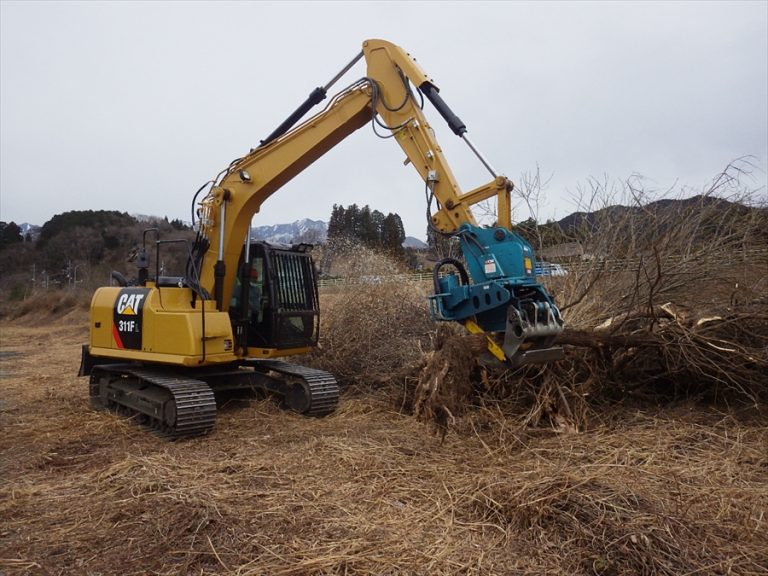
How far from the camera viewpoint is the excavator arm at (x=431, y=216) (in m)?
4.50

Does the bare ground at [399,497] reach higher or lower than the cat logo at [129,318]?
lower

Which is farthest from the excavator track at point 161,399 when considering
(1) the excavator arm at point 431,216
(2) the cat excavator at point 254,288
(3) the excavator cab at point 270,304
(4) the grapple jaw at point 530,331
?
(4) the grapple jaw at point 530,331

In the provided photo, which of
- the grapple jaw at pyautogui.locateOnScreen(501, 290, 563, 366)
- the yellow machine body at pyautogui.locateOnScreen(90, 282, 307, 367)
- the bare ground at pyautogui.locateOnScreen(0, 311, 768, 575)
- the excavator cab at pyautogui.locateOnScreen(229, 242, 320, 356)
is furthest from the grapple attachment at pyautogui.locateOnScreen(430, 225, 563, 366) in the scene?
the yellow machine body at pyautogui.locateOnScreen(90, 282, 307, 367)

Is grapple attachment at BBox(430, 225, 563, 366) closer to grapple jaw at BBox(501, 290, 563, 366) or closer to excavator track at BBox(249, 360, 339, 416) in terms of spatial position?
grapple jaw at BBox(501, 290, 563, 366)

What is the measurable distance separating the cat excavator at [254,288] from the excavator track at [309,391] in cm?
1

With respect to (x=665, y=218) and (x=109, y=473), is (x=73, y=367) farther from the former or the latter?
(x=665, y=218)

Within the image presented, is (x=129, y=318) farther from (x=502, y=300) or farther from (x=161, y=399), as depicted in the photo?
(x=502, y=300)

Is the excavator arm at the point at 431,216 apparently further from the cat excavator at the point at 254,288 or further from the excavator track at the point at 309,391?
the excavator track at the point at 309,391

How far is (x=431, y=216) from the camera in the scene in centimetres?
545

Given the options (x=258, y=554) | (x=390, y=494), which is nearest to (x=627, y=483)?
(x=390, y=494)

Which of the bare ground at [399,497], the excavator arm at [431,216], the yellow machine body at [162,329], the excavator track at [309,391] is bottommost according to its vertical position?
the bare ground at [399,497]

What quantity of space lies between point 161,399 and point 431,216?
324 cm

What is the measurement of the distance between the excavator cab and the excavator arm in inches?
7.1

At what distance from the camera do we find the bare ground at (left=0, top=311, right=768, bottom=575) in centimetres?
305
